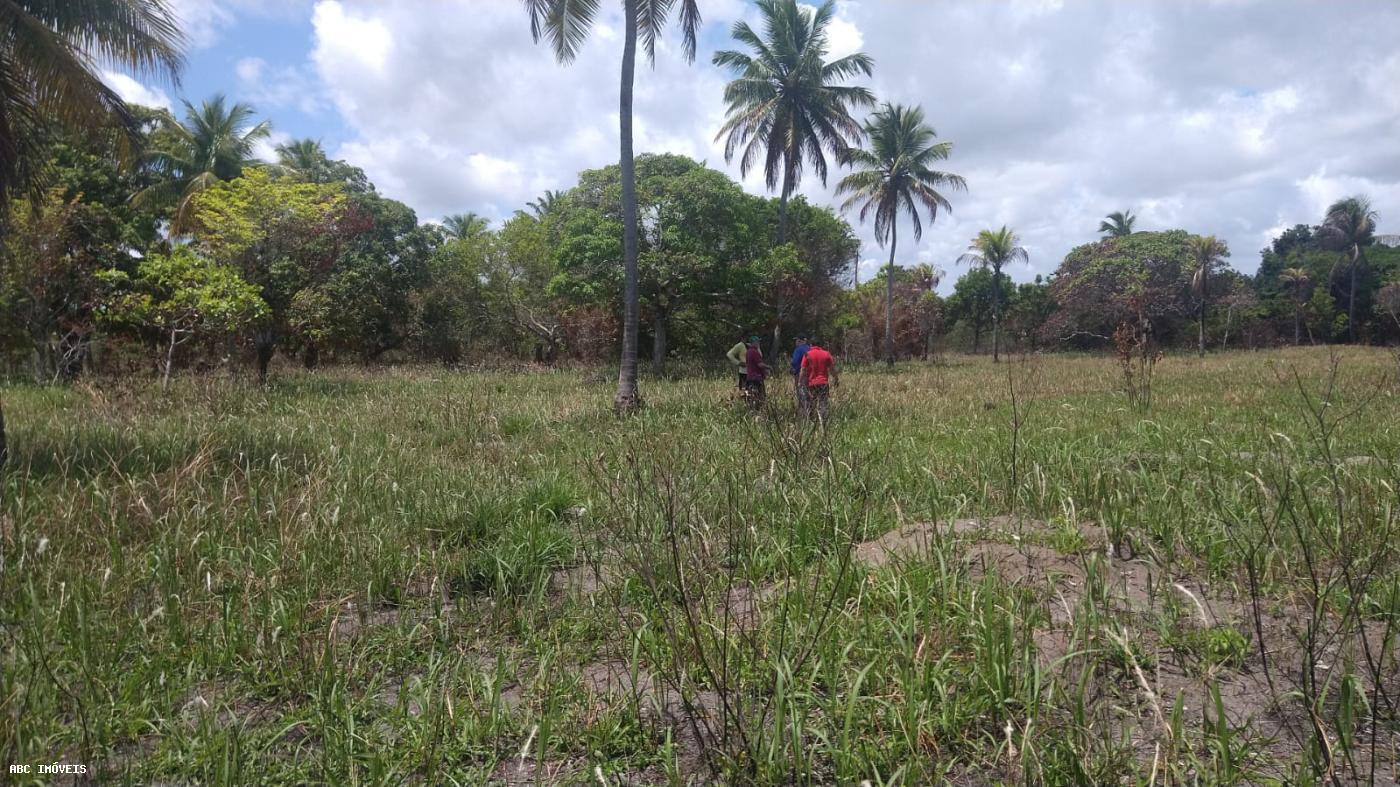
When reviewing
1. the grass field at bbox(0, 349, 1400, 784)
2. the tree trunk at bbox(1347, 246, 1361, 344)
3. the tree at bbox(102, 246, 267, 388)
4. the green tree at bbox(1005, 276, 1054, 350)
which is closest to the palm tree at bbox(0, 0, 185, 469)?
the grass field at bbox(0, 349, 1400, 784)

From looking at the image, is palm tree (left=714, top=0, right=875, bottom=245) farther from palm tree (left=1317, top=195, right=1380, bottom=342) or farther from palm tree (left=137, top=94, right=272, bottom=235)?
palm tree (left=1317, top=195, right=1380, bottom=342)

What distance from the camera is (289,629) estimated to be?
2.84m

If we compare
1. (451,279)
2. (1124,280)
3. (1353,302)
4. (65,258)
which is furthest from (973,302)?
(65,258)

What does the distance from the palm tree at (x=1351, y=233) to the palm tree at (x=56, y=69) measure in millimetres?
53270

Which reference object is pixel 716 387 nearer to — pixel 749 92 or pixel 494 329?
pixel 749 92

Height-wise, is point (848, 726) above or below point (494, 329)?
below

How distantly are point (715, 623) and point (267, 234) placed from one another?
15.9m

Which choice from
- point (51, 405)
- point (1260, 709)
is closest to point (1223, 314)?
point (1260, 709)

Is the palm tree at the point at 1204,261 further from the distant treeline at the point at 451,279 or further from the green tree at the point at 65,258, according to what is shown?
the green tree at the point at 65,258

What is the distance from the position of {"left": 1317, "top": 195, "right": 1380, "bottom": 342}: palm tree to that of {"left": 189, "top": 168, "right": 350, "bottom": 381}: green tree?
5138cm

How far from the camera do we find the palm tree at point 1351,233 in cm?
3947

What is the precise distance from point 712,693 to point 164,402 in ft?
31.1

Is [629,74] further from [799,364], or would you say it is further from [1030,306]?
[1030,306]

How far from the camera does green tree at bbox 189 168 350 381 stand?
558 inches
